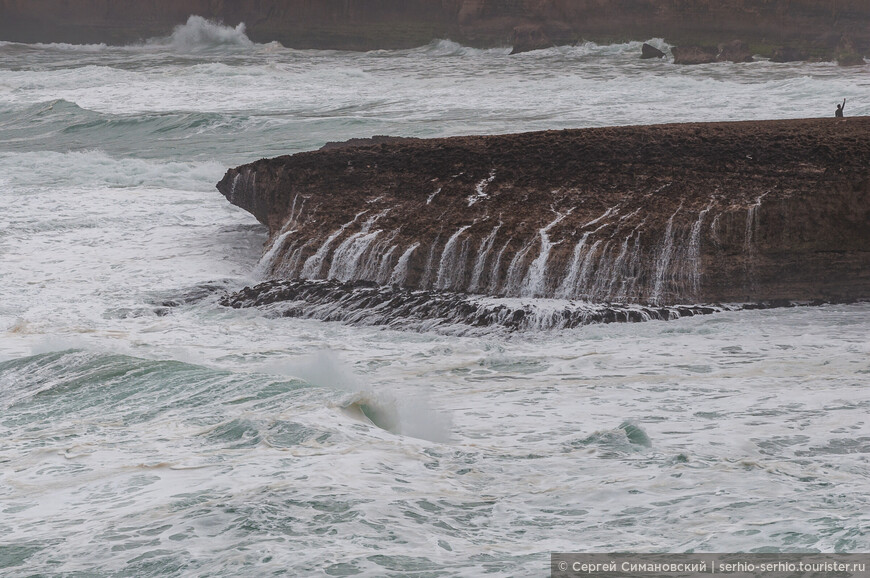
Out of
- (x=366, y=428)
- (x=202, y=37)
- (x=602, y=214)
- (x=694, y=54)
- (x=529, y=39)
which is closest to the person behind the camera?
(x=366, y=428)

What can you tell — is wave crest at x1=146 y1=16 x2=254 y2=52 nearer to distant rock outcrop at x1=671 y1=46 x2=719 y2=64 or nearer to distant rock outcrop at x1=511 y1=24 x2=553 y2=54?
distant rock outcrop at x1=511 y1=24 x2=553 y2=54

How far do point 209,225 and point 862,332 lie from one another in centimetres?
622

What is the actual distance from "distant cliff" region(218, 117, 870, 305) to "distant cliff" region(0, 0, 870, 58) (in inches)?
939

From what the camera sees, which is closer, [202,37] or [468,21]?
[468,21]

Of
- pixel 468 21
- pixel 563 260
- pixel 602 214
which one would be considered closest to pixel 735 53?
pixel 468 21

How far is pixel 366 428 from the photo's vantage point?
5309 millimetres

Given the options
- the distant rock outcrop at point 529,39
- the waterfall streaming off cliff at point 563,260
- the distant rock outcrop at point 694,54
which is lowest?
the waterfall streaming off cliff at point 563,260

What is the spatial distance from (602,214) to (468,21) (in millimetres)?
29325

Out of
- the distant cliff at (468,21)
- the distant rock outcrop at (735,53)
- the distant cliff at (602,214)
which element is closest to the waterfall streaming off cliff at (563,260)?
the distant cliff at (602,214)

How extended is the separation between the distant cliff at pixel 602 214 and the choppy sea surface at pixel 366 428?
0.37 m

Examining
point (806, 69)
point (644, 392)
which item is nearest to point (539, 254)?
point (644, 392)

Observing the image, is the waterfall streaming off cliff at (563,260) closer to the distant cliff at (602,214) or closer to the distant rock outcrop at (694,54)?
the distant cliff at (602,214)

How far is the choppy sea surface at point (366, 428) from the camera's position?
13.5 feet

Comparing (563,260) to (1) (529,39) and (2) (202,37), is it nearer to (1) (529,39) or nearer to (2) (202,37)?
(1) (529,39)
